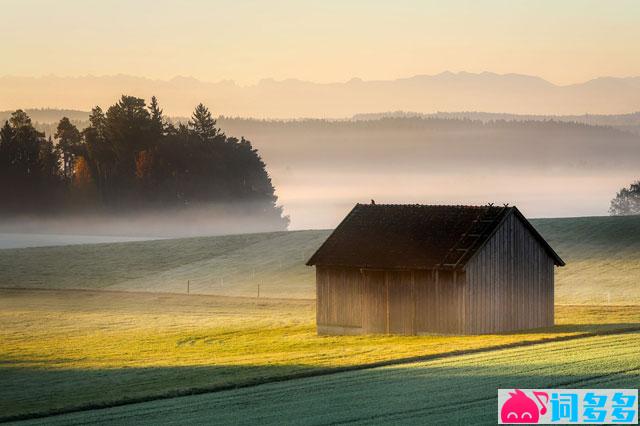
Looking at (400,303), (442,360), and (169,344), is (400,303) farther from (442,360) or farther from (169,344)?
(442,360)

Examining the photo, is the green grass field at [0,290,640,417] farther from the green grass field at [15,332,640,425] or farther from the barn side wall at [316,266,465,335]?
the green grass field at [15,332,640,425]

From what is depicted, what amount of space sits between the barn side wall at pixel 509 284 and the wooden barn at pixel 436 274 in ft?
0.13

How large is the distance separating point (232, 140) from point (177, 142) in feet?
21.7

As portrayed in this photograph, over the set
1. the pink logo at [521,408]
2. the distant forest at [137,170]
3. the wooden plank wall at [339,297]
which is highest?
the distant forest at [137,170]

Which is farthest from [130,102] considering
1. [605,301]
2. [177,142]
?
[605,301]

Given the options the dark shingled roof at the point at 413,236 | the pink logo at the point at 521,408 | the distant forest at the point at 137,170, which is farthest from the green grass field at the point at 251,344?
the distant forest at the point at 137,170

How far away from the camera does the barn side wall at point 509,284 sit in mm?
53594

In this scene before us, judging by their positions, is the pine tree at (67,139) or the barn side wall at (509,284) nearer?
the barn side wall at (509,284)

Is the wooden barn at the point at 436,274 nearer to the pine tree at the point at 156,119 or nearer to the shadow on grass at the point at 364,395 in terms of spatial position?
the shadow on grass at the point at 364,395

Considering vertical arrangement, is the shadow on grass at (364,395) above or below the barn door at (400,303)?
below

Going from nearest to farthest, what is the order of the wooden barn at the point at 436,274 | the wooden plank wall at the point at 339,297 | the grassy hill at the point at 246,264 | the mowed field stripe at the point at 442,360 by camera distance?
1. the mowed field stripe at the point at 442,360
2. the wooden barn at the point at 436,274
3. the wooden plank wall at the point at 339,297
4. the grassy hill at the point at 246,264

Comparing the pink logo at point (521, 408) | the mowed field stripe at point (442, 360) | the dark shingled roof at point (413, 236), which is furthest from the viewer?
the dark shingled roof at point (413, 236)

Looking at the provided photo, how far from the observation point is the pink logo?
1161 inches

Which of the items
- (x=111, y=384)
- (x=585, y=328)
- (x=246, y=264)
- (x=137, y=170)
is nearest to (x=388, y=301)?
(x=585, y=328)
